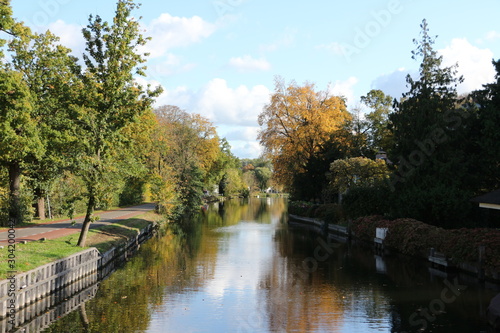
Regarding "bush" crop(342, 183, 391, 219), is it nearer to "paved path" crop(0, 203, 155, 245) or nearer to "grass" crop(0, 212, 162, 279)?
"grass" crop(0, 212, 162, 279)

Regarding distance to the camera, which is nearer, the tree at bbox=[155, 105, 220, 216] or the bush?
the bush

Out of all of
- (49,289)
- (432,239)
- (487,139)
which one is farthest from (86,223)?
(487,139)

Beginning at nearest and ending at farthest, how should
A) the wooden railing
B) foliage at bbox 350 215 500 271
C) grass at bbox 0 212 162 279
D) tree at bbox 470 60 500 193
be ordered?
1. the wooden railing
2. grass at bbox 0 212 162 279
3. foliage at bbox 350 215 500 271
4. tree at bbox 470 60 500 193

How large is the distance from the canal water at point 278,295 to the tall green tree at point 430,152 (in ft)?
12.9

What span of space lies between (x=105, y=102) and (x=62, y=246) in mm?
8104

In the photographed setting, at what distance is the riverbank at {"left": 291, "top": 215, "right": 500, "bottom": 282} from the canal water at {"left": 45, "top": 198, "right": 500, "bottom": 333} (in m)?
0.85

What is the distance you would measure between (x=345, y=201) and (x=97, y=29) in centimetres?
2551

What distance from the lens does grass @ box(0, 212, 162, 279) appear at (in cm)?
1880

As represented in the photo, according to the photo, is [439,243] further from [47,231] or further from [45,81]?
[45,81]

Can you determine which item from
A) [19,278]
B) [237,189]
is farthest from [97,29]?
[237,189]

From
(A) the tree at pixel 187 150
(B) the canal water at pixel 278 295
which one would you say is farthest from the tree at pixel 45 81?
(A) the tree at pixel 187 150

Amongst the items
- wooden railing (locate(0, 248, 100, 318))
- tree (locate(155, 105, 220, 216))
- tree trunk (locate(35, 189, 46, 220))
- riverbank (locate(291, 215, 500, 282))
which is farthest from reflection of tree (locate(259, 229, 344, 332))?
tree (locate(155, 105, 220, 216))

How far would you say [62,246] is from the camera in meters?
24.4

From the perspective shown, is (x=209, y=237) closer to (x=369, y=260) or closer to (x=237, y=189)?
(x=369, y=260)
